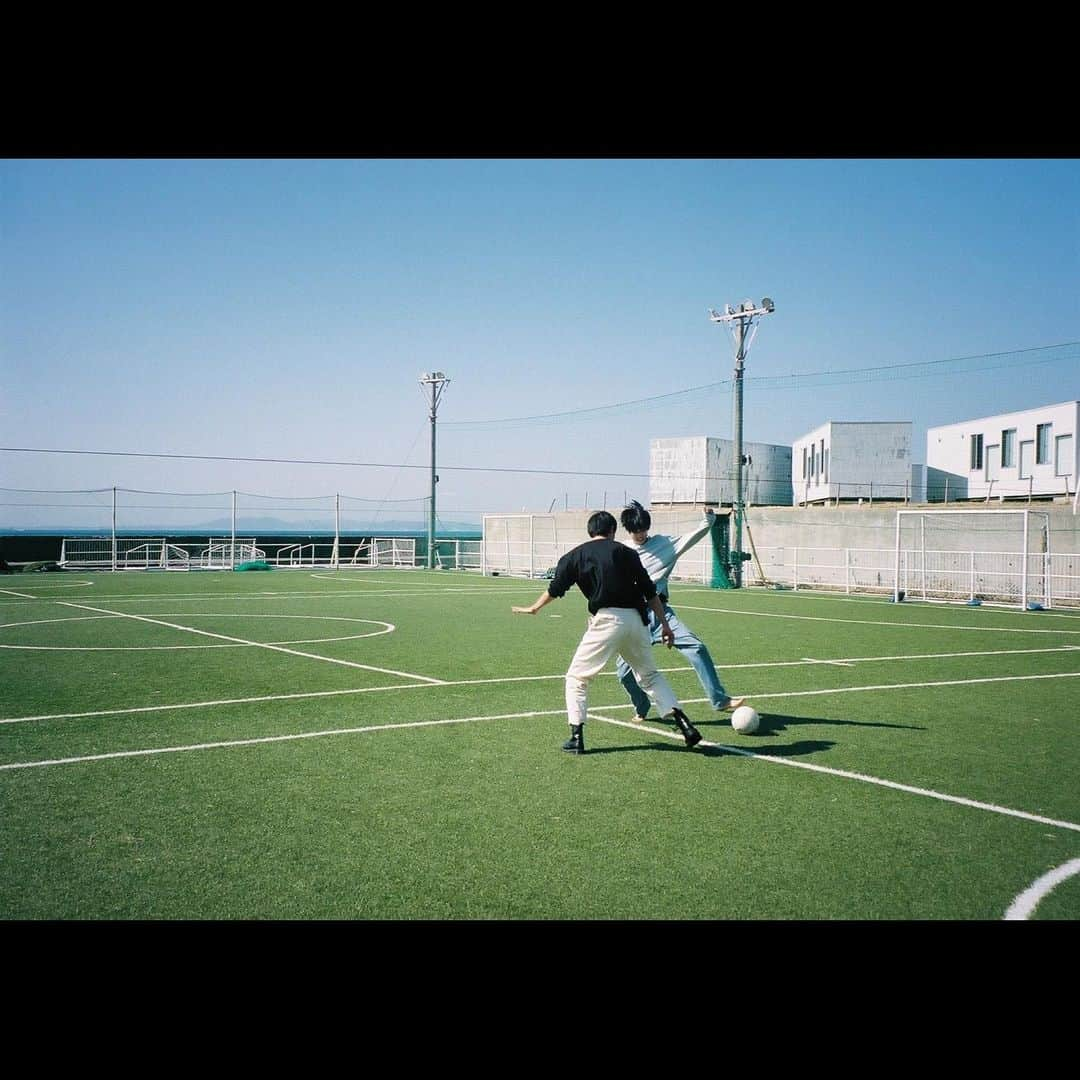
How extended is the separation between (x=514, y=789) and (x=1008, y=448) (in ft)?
135

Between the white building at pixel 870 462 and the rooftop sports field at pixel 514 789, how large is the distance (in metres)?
32.7

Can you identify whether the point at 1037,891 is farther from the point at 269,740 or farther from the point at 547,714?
the point at 269,740

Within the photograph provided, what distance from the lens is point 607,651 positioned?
7035 mm

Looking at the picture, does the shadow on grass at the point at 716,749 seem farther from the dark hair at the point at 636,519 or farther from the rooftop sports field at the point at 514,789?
the dark hair at the point at 636,519

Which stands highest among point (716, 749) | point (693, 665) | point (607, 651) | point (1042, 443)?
point (1042, 443)

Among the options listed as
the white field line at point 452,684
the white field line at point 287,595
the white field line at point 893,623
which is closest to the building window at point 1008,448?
the white field line at point 287,595

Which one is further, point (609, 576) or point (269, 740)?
point (269, 740)

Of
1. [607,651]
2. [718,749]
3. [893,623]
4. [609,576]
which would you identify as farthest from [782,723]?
[893,623]

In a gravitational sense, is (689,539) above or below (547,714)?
above

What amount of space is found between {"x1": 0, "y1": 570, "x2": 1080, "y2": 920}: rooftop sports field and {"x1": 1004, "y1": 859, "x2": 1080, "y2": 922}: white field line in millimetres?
14

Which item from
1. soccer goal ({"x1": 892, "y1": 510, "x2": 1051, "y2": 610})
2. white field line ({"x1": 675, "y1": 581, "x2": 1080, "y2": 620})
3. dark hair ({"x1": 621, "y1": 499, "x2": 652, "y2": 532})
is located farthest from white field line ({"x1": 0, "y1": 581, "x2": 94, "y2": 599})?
soccer goal ({"x1": 892, "y1": 510, "x2": 1051, "y2": 610})

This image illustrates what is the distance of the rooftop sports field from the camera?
4.20 metres

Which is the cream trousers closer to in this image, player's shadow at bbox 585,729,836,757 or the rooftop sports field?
player's shadow at bbox 585,729,836,757
